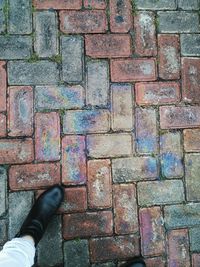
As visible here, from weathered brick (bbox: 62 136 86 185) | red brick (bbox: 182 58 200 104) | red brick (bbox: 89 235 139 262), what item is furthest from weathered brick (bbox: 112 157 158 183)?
red brick (bbox: 182 58 200 104)

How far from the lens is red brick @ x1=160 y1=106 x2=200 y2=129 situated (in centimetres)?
275

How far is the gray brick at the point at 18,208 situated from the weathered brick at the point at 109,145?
0.50m

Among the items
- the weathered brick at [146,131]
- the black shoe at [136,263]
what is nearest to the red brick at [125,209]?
the black shoe at [136,263]

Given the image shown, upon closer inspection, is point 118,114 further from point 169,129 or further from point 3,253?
point 3,253

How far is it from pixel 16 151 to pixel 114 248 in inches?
35.4

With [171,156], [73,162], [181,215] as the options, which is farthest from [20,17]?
[181,215]

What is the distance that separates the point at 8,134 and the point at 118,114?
735 mm

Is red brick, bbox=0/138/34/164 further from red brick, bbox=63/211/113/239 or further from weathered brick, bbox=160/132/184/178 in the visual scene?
weathered brick, bbox=160/132/184/178

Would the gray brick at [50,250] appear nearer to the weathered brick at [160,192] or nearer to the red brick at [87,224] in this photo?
the red brick at [87,224]

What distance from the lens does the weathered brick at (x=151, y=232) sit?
2664mm

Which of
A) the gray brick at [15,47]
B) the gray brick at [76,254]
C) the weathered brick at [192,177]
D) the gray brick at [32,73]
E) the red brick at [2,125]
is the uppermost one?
the gray brick at [15,47]

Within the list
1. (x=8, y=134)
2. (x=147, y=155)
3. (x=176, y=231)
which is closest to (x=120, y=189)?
(x=147, y=155)

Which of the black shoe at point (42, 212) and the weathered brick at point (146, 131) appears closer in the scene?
the black shoe at point (42, 212)

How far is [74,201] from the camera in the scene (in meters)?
2.64
